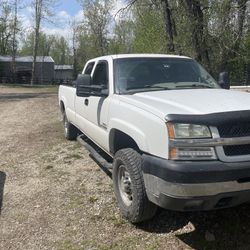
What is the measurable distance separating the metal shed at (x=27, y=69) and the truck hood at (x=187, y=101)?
5299 centimetres

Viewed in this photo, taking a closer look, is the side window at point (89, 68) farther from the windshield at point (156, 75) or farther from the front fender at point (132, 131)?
the front fender at point (132, 131)

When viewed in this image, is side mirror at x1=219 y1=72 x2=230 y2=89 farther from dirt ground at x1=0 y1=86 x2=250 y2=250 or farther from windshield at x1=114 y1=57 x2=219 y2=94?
dirt ground at x1=0 y1=86 x2=250 y2=250

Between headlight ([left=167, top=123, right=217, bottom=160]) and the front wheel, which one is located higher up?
headlight ([left=167, top=123, right=217, bottom=160])

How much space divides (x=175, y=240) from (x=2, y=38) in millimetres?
65173

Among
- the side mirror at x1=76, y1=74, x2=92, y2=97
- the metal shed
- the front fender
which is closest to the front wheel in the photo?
the front fender

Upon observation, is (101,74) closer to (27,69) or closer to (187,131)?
(187,131)

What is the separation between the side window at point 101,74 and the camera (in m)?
6.39

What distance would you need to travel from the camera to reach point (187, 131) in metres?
3.89

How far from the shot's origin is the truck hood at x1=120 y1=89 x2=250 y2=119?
4129 millimetres

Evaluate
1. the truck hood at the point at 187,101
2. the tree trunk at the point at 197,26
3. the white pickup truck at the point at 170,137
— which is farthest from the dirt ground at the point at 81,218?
the tree trunk at the point at 197,26

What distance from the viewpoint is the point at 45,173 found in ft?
23.2

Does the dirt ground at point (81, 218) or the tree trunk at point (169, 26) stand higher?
the tree trunk at point (169, 26)

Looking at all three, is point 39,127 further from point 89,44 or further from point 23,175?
point 89,44

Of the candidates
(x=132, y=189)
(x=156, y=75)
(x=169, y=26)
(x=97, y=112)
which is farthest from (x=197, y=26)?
(x=132, y=189)
